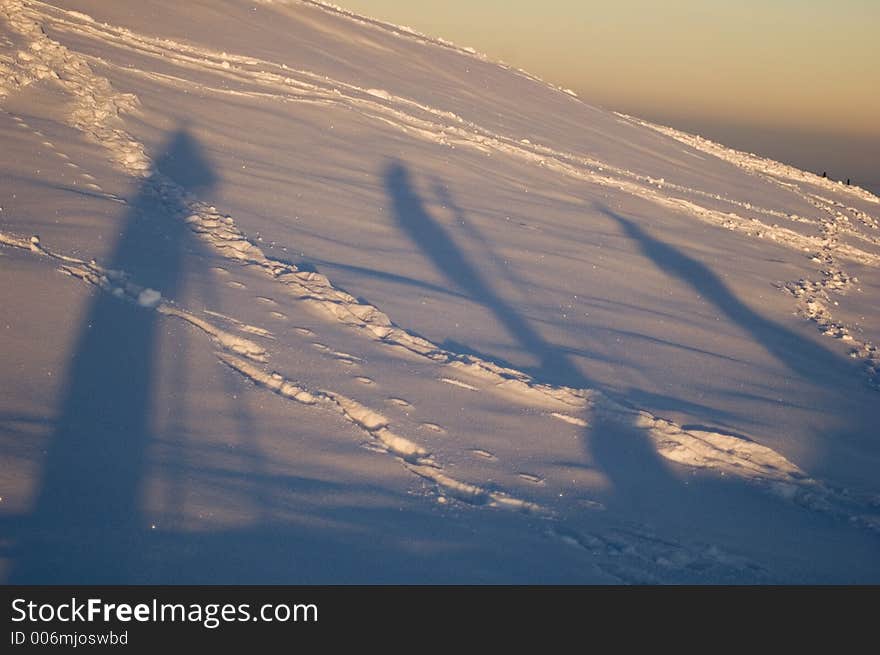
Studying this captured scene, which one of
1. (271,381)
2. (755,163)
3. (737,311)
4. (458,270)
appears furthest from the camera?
(755,163)

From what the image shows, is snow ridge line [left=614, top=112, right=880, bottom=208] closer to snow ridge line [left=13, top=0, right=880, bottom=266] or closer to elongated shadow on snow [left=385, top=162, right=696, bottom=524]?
snow ridge line [left=13, top=0, right=880, bottom=266]

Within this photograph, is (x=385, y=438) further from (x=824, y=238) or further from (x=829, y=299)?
(x=824, y=238)

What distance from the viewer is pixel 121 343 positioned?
15.4ft

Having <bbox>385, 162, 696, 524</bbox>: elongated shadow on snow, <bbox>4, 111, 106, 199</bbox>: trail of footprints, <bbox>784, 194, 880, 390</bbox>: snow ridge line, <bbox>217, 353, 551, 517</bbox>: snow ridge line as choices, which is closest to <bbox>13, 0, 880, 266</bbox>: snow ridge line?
<bbox>784, 194, 880, 390</bbox>: snow ridge line

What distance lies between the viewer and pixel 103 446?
3738mm

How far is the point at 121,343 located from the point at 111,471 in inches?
52.3

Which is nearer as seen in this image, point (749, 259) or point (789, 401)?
point (789, 401)

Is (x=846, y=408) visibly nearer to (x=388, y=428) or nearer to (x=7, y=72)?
(x=388, y=428)

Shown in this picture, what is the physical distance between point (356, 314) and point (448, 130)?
779cm

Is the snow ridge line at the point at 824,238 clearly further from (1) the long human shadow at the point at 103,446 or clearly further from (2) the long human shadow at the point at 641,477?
(1) the long human shadow at the point at 103,446

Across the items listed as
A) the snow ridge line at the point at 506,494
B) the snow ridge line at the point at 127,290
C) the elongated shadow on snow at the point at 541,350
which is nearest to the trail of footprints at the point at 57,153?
the snow ridge line at the point at 127,290

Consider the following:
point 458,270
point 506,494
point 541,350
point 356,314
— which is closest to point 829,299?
point 458,270
